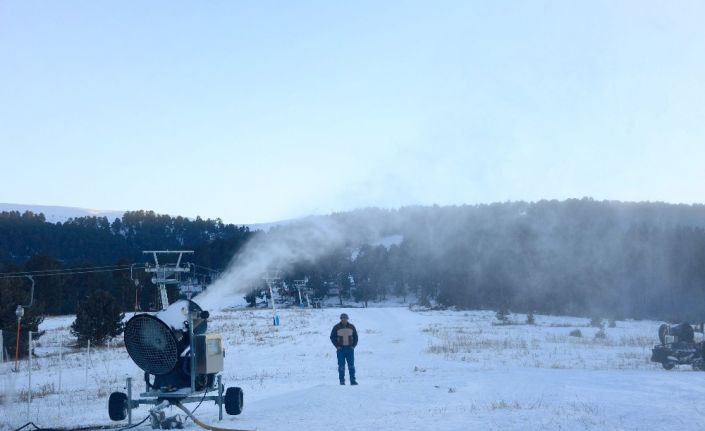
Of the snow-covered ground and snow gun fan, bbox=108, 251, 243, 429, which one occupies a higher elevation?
snow gun fan, bbox=108, 251, 243, 429

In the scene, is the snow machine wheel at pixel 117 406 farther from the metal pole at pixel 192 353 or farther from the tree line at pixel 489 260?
the tree line at pixel 489 260

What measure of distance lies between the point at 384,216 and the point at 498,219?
74.4 metres

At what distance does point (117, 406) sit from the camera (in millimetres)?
12258

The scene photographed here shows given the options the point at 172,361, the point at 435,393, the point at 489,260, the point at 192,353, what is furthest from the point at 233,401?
the point at 489,260

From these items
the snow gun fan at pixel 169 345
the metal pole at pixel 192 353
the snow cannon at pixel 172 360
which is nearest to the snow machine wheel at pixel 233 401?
the snow cannon at pixel 172 360

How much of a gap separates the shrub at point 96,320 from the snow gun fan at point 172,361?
37.8m

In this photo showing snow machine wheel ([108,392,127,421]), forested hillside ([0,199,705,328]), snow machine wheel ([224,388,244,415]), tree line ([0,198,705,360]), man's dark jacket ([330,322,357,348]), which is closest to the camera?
snow machine wheel ([108,392,127,421])

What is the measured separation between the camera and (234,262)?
101 feet

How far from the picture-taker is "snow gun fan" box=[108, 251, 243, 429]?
39.4 feet

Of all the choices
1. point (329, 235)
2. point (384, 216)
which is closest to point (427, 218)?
point (384, 216)

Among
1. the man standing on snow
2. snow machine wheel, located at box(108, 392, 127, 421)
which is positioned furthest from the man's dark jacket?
snow machine wheel, located at box(108, 392, 127, 421)

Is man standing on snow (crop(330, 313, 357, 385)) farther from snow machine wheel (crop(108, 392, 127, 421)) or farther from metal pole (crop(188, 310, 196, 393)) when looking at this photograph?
snow machine wheel (crop(108, 392, 127, 421))

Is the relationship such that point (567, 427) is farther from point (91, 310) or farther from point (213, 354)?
point (91, 310)

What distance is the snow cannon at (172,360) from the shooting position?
39.4 ft
